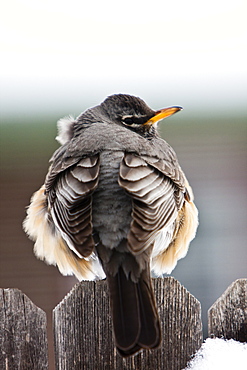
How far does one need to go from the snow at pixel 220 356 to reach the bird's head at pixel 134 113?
1871 mm

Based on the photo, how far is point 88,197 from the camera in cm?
331

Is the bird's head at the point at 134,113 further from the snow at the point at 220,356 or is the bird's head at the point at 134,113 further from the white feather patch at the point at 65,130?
the snow at the point at 220,356

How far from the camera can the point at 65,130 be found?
451 cm

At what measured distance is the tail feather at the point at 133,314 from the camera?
2703 millimetres

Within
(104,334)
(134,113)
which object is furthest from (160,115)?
(104,334)

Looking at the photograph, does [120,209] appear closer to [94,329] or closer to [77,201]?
[77,201]

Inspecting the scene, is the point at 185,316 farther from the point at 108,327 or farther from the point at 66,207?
the point at 66,207

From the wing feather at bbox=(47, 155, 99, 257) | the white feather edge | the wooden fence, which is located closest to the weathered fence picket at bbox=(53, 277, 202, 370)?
the wooden fence

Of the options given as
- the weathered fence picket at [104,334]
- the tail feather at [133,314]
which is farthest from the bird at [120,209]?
the weathered fence picket at [104,334]

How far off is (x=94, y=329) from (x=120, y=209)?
729 mm

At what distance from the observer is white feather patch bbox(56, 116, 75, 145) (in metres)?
Answer: 4.45

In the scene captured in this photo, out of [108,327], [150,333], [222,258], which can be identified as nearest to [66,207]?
[108,327]

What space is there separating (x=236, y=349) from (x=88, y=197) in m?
1.13

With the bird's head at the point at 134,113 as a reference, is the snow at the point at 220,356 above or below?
below
